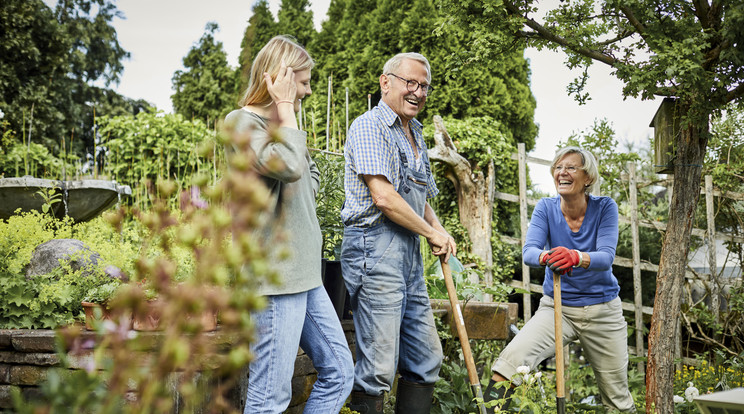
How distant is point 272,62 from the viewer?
2.04 m

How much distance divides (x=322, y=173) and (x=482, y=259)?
12.5 ft

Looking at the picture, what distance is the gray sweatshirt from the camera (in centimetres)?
183

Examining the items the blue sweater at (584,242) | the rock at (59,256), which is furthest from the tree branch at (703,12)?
the rock at (59,256)

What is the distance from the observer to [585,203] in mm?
3240

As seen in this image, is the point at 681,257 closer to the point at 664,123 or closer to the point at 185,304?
the point at 664,123

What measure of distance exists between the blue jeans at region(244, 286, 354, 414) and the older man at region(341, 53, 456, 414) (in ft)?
1.41

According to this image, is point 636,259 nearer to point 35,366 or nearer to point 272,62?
point 272,62

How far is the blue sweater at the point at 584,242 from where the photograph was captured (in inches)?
122

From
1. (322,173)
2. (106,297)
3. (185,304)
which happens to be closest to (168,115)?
(322,173)

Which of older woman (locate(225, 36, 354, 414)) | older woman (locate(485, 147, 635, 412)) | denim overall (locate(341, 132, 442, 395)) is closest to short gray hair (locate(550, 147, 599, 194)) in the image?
older woman (locate(485, 147, 635, 412))

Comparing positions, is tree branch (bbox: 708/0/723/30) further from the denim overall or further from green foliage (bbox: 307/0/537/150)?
green foliage (bbox: 307/0/537/150)

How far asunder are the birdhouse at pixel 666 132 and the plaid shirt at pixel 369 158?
1508 millimetres

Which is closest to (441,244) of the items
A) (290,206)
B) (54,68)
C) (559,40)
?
(290,206)

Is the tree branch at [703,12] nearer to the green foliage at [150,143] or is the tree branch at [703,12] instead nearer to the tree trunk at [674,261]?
the tree trunk at [674,261]
